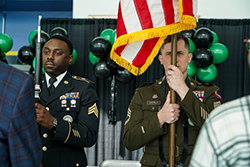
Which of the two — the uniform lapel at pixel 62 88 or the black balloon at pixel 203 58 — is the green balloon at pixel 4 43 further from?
the uniform lapel at pixel 62 88

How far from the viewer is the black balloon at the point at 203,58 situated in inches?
199

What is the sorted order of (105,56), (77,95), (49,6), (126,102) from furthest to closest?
(49,6), (126,102), (105,56), (77,95)

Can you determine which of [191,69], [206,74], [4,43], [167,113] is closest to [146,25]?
[167,113]

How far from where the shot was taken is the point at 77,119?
8.04 feet

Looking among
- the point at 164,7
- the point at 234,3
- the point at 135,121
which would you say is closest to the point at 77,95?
the point at 135,121

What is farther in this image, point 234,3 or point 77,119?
point 234,3

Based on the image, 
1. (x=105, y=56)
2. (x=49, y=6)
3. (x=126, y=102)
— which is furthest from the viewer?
(x=49, y=6)

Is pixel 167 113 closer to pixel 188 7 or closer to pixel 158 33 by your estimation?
pixel 158 33

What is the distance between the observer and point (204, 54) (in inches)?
199

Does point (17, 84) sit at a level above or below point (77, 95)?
above

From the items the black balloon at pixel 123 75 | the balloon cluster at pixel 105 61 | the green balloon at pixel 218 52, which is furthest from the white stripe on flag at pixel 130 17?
the green balloon at pixel 218 52

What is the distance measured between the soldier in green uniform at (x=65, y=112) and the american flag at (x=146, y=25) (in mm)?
347

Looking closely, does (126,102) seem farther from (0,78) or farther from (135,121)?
(0,78)

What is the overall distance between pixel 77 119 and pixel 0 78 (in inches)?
→ 45.8
